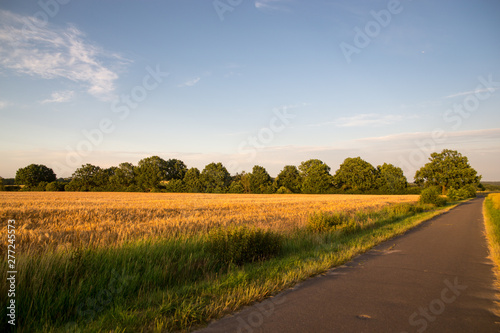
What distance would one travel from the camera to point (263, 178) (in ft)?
301

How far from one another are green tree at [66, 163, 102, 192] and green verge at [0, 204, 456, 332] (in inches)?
3672

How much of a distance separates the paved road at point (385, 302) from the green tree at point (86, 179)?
95.4 meters

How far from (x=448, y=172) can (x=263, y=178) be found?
182 ft

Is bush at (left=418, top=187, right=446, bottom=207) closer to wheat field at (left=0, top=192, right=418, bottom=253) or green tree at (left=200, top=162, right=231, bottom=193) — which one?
wheat field at (left=0, top=192, right=418, bottom=253)

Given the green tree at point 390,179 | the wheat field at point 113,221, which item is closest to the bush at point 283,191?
the green tree at point 390,179

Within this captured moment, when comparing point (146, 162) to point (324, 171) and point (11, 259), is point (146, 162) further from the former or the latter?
point (11, 259)

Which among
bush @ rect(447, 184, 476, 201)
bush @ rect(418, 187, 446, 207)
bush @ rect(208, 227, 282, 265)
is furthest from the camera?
bush @ rect(447, 184, 476, 201)

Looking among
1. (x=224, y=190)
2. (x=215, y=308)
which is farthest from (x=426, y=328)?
(x=224, y=190)

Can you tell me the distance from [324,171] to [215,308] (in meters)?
93.2

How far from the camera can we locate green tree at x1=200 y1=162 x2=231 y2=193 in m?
87.9

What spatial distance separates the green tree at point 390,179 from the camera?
86.7 metres

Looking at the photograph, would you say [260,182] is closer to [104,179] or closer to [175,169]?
[175,169]

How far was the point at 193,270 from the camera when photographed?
6.10 metres

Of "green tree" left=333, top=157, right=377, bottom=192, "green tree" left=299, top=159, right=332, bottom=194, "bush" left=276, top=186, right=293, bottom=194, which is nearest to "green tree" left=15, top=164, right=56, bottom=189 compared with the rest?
"bush" left=276, top=186, right=293, bottom=194
